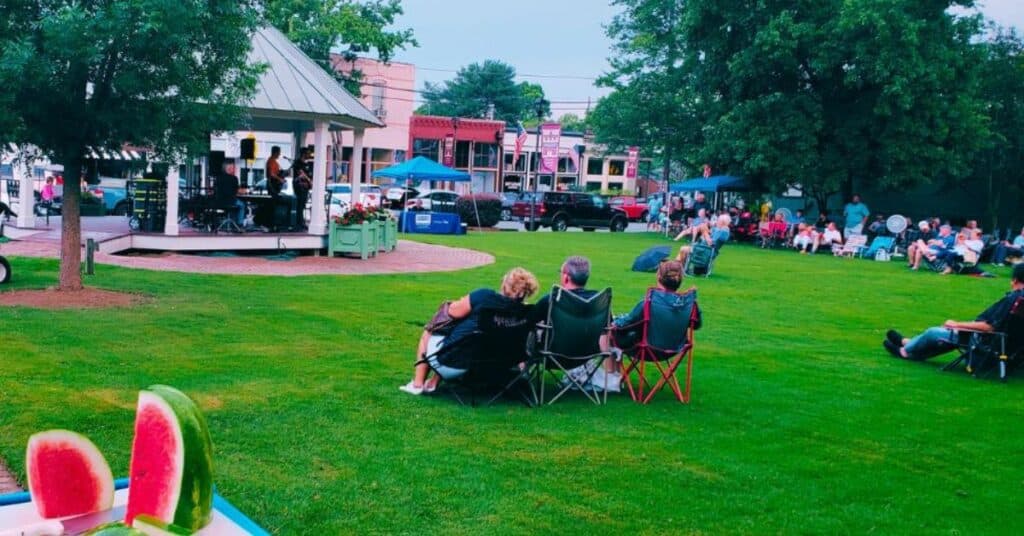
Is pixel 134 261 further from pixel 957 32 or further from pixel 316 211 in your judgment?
pixel 957 32

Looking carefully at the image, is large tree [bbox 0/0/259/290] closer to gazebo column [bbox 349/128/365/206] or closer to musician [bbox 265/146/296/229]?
musician [bbox 265/146/296/229]

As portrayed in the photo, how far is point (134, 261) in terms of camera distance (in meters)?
16.7

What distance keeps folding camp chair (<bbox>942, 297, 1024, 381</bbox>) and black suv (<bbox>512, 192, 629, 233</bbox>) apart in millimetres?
27942

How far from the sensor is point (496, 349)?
710 cm

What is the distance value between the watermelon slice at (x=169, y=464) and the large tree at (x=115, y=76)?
9.01 m

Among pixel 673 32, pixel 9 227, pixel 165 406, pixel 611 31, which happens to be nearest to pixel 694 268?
pixel 9 227

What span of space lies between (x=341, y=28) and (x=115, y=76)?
34.2 metres

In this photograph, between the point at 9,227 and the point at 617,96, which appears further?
the point at 617,96

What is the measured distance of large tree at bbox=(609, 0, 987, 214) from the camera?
95.4 ft

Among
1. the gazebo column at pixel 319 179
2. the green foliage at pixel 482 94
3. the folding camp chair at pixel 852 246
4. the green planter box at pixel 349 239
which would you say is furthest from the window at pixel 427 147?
the green planter box at pixel 349 239

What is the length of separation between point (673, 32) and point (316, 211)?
20.8m

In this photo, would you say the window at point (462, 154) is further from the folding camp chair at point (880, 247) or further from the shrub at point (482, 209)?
the folding camp chair at point (880, 247)

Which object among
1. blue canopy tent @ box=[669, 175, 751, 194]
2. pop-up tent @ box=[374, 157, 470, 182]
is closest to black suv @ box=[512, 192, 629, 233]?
blue canopy tent @ box=[669, 175, 751, 194]

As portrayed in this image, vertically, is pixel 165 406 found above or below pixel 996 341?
above
